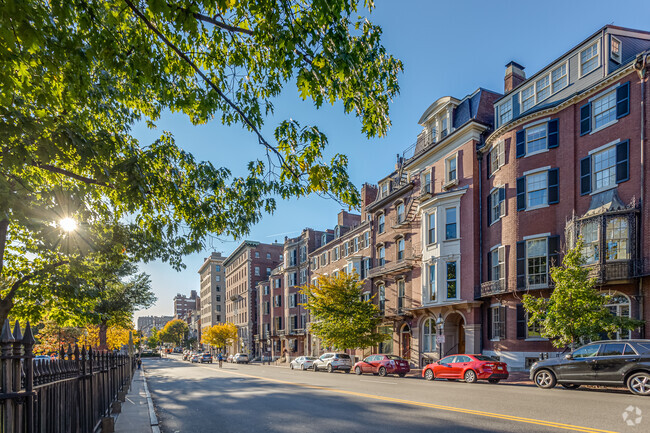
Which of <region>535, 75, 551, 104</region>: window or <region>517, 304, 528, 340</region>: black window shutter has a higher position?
<region>535, 75, 551, 104</region>: window

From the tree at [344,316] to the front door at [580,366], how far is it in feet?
66.2

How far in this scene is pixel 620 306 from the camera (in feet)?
63.9

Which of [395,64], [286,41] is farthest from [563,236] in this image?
[286,41]

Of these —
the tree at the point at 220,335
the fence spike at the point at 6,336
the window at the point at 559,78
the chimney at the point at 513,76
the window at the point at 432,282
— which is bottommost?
the tree at the point at 220,335

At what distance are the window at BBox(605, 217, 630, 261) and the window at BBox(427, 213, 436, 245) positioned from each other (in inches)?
475

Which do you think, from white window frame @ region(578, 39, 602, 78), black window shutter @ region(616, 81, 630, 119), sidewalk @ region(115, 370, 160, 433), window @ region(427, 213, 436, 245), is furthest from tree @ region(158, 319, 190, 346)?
black window shutter @ region(616, 81, 630, 119)

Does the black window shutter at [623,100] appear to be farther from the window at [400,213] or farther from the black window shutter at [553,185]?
the window at [400,213]

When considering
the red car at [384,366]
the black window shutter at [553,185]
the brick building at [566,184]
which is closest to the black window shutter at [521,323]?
the brick building at [566,184]

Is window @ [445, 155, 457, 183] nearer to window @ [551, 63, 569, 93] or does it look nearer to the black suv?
window @ [551, 63, 569, 93]

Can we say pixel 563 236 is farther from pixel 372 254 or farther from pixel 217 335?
pixel 217 335

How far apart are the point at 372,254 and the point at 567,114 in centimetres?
2107

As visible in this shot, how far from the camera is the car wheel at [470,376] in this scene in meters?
19.5

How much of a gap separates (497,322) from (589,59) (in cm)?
1481

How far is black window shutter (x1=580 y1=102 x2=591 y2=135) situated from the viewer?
71.3 ft
